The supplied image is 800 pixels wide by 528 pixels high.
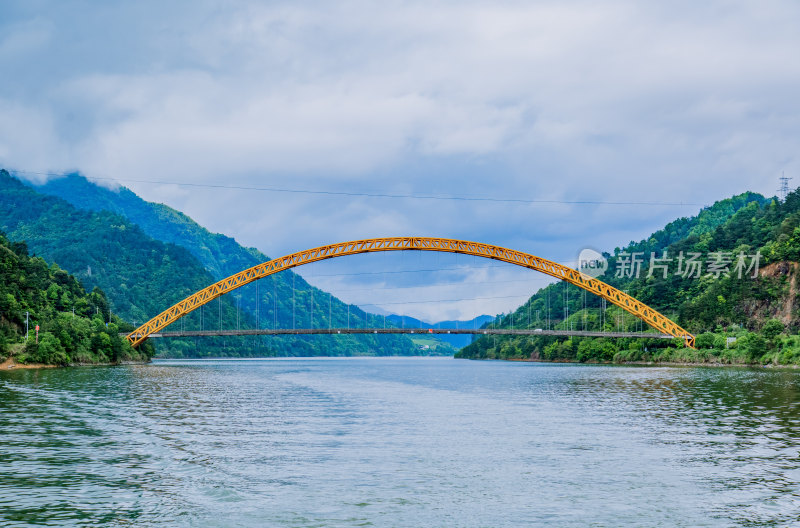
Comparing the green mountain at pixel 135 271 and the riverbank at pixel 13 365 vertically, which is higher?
→ the green mountain at pixel 135 271

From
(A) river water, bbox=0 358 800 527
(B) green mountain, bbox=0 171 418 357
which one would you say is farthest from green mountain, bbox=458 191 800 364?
(A) river water, bbox=0 358 800 527

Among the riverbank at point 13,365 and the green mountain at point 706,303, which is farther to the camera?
the green mountain at point 706,303

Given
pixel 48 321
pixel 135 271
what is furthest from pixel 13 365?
pixel 135 271

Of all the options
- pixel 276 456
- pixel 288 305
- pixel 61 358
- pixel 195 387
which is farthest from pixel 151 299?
pixel 276 456

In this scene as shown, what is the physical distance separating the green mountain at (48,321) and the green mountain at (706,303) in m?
61.4

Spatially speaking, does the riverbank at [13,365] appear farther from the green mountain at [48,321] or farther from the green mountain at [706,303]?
the green mountain at [706,303]

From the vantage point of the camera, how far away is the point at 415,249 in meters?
85.6

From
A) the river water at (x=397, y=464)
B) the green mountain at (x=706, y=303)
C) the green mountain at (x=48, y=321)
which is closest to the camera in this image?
the river water at (x=397, y=464)

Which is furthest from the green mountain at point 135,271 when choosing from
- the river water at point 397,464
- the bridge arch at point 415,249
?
the river water at point 397,464

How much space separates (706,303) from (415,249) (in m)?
37.5

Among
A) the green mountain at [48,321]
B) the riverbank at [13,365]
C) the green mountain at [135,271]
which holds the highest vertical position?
the green mountain at [135,271]

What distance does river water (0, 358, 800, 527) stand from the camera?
12.1m

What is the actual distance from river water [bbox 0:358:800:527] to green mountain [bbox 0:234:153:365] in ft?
118

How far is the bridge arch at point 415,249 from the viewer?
85.5m
